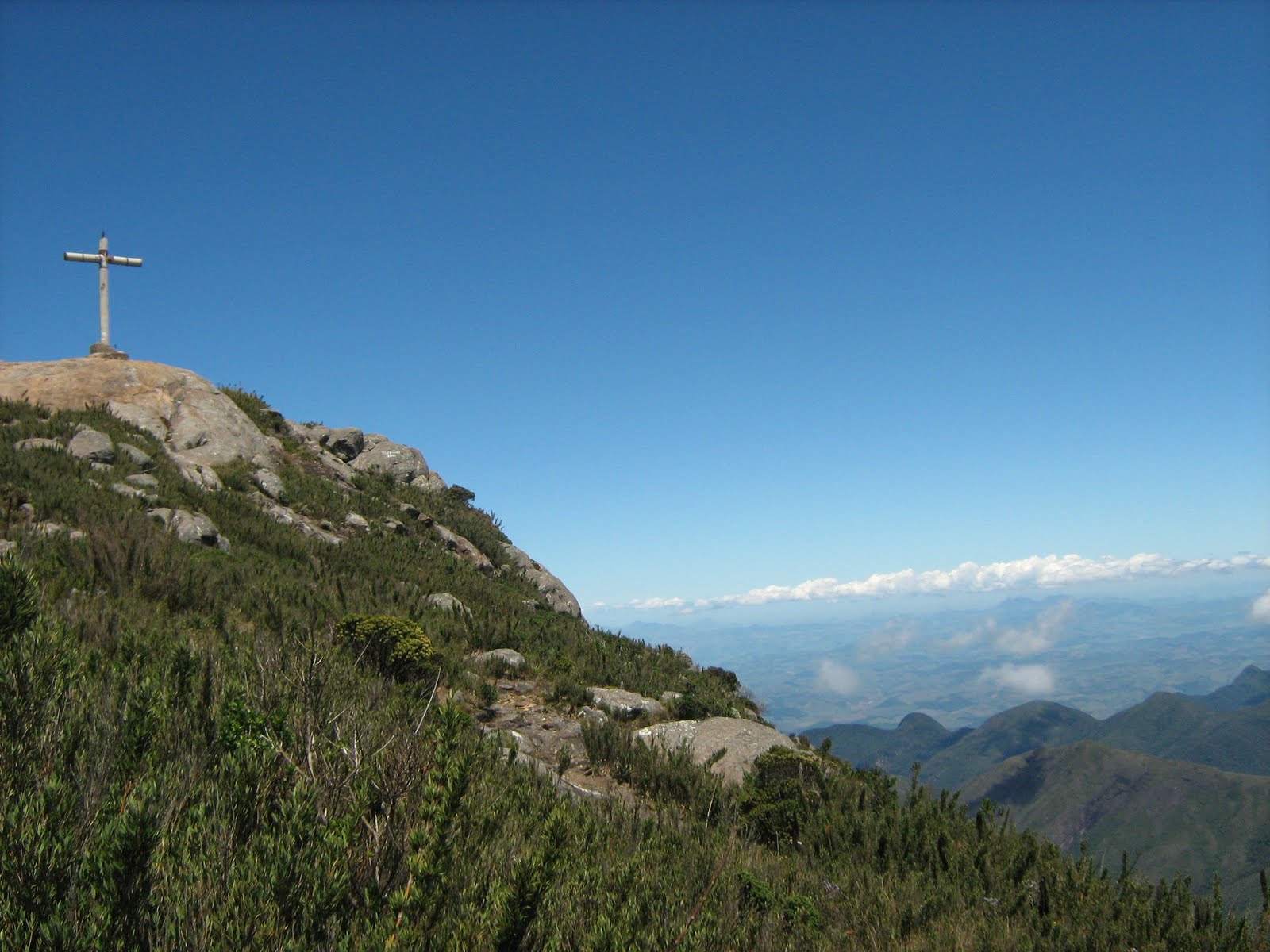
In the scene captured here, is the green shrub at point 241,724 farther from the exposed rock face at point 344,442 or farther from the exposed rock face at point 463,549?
the exposed rock face at point 344,442

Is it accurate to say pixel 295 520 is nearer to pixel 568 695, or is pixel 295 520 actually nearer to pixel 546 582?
pixel 546 582

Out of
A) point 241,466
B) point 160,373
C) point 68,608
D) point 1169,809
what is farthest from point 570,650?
point 1169,809

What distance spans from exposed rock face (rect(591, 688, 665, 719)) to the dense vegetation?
1.76 ft

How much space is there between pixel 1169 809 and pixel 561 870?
200117 mm

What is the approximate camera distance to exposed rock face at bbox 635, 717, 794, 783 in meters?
10.2

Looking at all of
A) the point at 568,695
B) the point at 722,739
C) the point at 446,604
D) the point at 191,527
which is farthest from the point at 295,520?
the point at 722,739

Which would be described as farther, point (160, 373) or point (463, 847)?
point (160, 373)

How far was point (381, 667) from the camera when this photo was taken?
10273mm

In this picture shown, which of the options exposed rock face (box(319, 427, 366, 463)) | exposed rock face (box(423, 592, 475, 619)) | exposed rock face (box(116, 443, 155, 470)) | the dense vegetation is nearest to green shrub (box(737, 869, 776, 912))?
the dense vegetation

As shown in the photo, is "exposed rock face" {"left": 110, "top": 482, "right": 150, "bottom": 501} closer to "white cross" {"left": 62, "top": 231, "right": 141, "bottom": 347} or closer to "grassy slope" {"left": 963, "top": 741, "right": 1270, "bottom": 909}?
"white cross" {"left": 62, "top": 231, "right": 141, "bottom": 347}

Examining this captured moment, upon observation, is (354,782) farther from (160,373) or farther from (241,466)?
(160,373)

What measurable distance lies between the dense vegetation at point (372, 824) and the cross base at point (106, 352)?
1663cm

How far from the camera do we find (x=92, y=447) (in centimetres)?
1825

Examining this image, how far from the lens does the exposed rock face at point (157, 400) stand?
74.0ft
